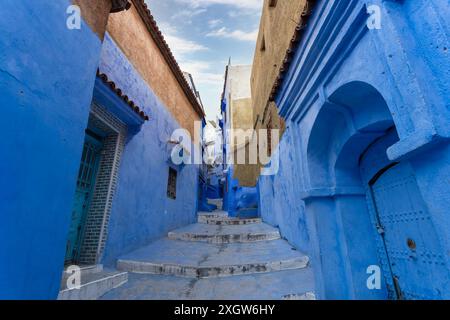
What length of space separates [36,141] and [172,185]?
20.6 feet

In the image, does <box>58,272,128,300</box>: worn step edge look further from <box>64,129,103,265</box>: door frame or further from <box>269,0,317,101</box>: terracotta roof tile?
<box>269,0,317,101</box>: terracotta roof tile

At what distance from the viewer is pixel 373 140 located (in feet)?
9.60

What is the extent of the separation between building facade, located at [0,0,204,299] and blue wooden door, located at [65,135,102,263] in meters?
0.02

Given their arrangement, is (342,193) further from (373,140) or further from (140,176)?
(140,176)

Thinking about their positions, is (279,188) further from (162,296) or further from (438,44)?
(438,44)

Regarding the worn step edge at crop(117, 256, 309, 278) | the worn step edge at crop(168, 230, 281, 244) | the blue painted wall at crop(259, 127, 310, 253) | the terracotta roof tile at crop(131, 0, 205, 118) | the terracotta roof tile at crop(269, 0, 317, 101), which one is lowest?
the worn step edge at crop(117, 256, 309, 278)

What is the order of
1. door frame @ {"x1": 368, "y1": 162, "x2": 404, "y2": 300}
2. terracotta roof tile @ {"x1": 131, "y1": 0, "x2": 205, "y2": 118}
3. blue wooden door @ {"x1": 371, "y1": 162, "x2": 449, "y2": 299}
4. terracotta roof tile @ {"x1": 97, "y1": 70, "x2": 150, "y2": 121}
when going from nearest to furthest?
blue wooden door @ {"x1": 371, "y1": 162, "x2": 449, "y2": 299} < door frame @ {"x1": 368, "y1": 162, "x2": 404, "y2": 300} < terracotta roof tile @ {"x1": 97, "y1": 70, "x2": 150, "y2": 121} < terracotta roof tile @ {"x1": 131, "y1": 0, "x2": 205, "y2": 118}

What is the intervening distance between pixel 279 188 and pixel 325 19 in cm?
493

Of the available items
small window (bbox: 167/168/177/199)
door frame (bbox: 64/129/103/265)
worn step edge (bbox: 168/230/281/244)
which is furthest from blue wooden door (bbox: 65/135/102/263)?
small window (bbox: 167/168/177/199)

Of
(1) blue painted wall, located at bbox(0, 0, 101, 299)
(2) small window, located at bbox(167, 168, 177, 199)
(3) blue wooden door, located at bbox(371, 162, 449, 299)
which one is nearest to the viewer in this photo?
(1) blue painted wall, located at bbox(0, 0, 101, 299)

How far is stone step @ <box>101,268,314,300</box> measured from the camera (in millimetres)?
3168

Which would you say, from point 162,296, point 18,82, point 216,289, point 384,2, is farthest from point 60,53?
point 216,289

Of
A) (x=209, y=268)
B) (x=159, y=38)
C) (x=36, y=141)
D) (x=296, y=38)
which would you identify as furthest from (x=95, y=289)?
(x=159, y=38)

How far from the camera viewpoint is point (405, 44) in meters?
1.55
